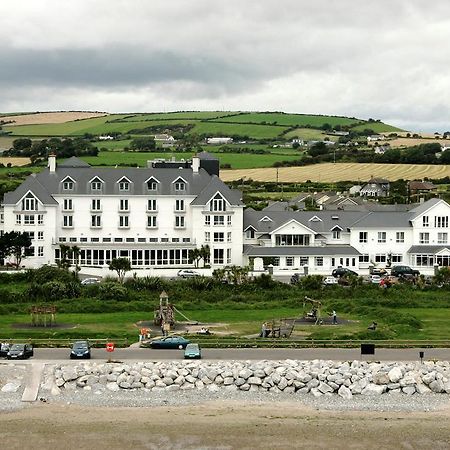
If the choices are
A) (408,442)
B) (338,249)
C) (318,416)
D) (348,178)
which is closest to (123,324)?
(318,416)

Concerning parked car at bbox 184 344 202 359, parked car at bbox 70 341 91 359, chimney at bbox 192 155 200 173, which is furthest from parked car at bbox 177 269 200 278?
parked car at bbox 70 341 91 359

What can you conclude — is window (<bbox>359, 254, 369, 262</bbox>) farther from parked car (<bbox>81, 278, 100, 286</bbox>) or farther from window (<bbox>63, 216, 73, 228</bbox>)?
window (<bbox>63, 216, 73, 228</bbox>)

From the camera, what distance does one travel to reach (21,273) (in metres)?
62.2

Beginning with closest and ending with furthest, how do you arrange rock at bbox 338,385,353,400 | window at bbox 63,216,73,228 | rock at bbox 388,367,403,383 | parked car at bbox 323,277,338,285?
1. rock at bbox 338,385,353,400
2. rock at bbox 388,367,403,383
3. parked car at bbox 323,277,338,285
4. window at bbox 63,216,73,228

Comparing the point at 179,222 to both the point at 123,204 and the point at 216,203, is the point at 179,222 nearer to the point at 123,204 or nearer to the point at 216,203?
the point at 216,203

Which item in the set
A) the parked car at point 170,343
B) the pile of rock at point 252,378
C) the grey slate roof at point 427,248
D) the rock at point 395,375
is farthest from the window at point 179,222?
the rock at point 395,375

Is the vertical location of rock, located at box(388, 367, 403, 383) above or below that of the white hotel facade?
below

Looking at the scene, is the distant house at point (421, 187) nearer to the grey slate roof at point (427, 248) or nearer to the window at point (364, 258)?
the grey slate roof at point (427, 248)

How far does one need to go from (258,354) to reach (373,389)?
6797 mm

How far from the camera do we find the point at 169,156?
13288 centimetres

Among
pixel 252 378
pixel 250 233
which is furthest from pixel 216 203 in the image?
pixel 252 378

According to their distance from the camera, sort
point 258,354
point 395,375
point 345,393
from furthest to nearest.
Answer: point 258,354 < point 395,375 < point 345,393

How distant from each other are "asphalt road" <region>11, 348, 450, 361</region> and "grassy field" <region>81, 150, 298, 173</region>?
84534mm

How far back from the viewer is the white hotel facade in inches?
2729
